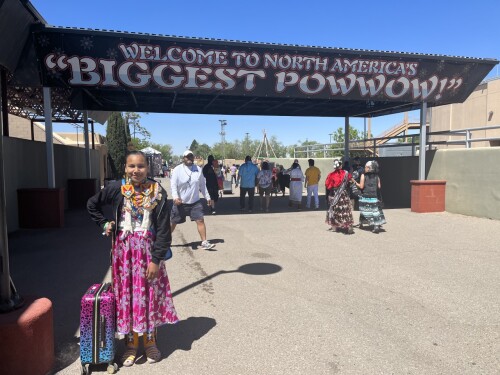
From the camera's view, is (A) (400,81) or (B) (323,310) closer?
(B) (323,310)

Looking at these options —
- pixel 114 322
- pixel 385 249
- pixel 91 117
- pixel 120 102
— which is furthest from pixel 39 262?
pixel 91 117

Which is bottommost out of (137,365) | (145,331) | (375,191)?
(137,365)

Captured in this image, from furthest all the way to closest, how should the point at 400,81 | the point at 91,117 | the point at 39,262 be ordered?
1. the point at 91,117
2. the point at 400,81
3. the point at 39,262

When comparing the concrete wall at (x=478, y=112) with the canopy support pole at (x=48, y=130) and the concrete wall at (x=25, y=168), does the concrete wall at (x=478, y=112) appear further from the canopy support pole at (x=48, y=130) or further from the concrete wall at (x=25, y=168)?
the canopy support pole at (x=48, y=130)

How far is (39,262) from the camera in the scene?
6055 millimetres

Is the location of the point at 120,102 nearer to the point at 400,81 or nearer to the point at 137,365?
the point at 400,81

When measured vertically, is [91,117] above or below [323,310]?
above

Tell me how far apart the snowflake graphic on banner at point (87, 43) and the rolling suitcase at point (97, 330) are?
722 centimetres

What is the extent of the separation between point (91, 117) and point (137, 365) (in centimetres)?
1614

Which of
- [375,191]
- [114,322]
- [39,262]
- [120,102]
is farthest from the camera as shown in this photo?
[120,102]

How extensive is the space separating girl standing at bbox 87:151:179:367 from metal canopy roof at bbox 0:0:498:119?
589 centimetres

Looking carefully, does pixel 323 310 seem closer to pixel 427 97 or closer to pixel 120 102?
pixel 427 97

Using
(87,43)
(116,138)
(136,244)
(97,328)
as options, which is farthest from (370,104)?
(116,138)

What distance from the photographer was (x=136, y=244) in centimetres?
306
